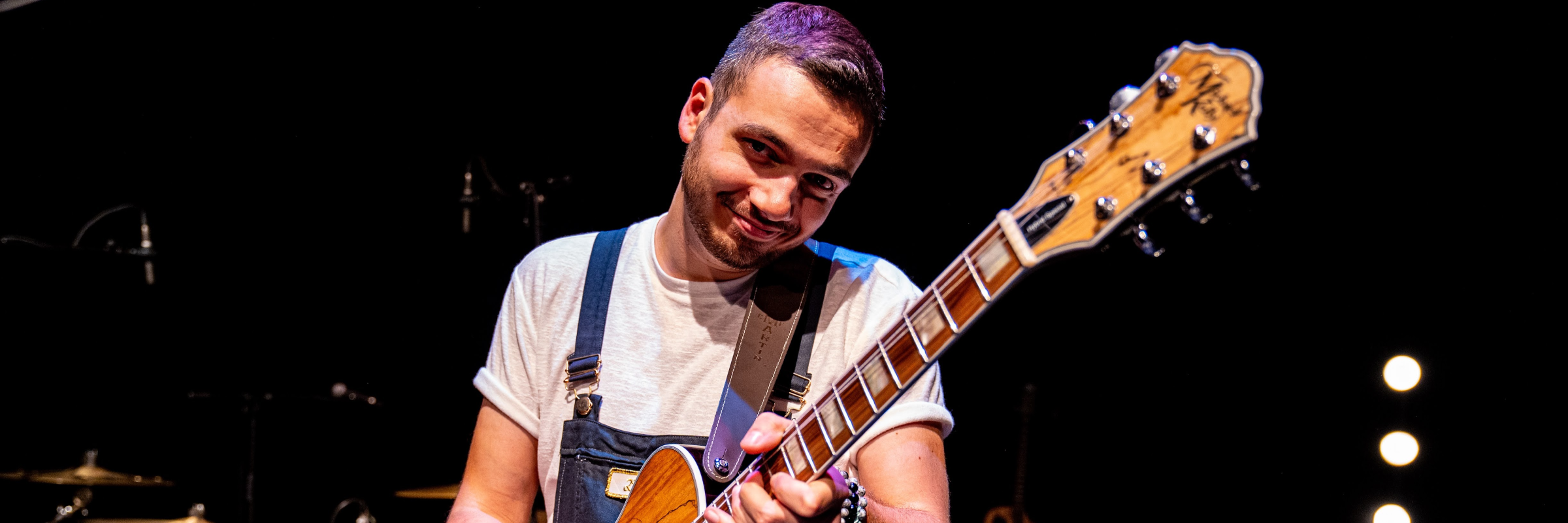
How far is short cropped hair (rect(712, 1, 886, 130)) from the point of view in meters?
1.86

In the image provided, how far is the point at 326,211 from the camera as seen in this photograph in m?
5.29

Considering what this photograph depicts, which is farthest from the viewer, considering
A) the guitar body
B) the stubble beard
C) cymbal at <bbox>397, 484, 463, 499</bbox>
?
cymbal at <bbox>397, 484, 463, 499</bbox>

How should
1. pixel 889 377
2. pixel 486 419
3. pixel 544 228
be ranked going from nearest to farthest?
1. pixel 889 377
2. pixel 486 419
3. pixel 544 228

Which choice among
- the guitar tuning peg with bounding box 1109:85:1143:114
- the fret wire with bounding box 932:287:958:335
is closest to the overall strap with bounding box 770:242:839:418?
the fret wire with bounding box 932:287:958:335

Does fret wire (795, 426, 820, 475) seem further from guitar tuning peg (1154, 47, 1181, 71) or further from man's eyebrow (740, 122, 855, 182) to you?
guitar tuning peg (1154, 47, 1181, 71)

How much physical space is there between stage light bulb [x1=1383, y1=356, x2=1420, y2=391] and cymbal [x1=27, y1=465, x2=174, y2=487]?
5.47m

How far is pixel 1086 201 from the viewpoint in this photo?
49.7 inches

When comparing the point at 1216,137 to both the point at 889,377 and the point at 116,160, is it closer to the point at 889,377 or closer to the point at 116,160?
the point at 889,377

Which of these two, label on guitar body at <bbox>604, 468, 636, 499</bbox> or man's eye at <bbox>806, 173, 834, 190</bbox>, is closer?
man's eye at <bbox>806, 173, 834, 190</bbox>

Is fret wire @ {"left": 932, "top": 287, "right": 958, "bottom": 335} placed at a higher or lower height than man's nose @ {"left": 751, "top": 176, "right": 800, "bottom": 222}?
lower

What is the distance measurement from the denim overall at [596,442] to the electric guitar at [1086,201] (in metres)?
0.47

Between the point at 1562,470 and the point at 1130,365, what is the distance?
61.3 inches

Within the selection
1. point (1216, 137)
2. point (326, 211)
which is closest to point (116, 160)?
point (326, 211)
